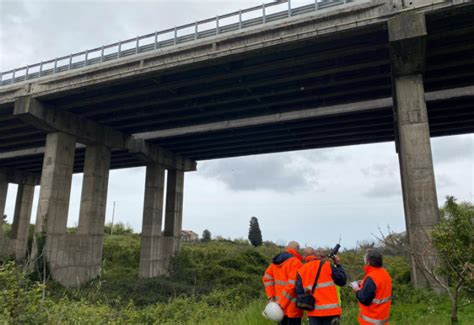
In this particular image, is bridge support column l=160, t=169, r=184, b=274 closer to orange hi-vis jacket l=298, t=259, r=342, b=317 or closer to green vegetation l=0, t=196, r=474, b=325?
green vegetation l=0, t=196, r=474, b=325

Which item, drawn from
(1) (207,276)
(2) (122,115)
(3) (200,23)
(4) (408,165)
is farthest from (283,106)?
(1) (207,276)

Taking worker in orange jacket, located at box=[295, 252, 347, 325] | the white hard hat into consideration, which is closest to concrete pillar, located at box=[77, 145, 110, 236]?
the white hard hat

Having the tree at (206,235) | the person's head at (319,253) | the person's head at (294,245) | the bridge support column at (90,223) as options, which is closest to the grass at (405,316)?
the person's head at (294,245)

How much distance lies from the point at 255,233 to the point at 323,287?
180 ft

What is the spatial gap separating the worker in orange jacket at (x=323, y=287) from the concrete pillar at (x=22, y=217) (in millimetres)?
38698

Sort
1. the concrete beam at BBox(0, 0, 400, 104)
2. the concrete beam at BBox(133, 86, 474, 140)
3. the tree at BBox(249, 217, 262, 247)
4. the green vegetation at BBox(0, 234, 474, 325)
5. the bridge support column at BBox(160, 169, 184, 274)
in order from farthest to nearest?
the tree at BBox(249, 217, 262, 247)
the bridge support column at BBox(160, 169, 184, 274)
the concrete beam at BBox(133, 86, 474, 140)
the concrete beam at BBox(0, 0, 400, 104)
the green vegetation at BBox(0, 234, 474, 325)

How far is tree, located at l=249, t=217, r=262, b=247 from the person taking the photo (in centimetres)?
5863

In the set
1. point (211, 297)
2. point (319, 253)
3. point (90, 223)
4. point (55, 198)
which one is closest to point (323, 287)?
point (319, 253)

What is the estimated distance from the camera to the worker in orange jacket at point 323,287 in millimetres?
5656

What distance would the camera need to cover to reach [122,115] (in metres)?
22.3

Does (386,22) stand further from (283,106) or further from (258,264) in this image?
(258,264)

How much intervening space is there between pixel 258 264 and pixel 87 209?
534 inches

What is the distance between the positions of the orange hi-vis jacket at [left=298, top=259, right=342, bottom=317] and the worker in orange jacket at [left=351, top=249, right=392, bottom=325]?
16.9 inches

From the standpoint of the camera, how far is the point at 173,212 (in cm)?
2892
